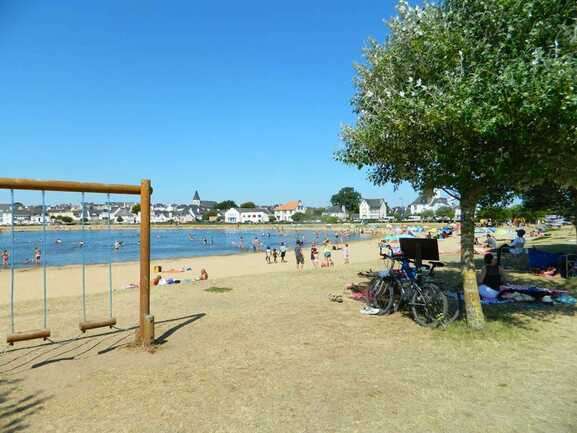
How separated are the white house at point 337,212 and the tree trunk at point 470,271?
15765 centimetres

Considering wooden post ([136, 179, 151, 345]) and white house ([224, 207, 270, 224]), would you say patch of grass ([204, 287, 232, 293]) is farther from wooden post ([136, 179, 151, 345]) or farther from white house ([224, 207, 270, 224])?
white house ([224, 207, 270, 224])

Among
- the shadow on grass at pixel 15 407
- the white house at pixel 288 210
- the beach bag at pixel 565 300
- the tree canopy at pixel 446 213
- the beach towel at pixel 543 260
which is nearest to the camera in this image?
the shadow on grass at pixel 15 407

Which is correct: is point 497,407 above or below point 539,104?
below

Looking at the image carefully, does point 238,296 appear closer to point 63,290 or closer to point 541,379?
point 541,379

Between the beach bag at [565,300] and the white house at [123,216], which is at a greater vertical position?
the white house at [123,216]

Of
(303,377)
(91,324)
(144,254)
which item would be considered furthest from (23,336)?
(303,377)

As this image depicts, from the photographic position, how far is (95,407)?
501 centimetres

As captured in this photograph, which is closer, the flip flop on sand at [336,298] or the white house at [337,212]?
the flip flop on sand at [336,298]

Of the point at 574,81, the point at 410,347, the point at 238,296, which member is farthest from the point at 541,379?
the point at 238,296

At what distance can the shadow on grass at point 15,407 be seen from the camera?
457cm

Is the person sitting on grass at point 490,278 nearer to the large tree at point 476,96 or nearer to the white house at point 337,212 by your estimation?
the large tree at point 476,96

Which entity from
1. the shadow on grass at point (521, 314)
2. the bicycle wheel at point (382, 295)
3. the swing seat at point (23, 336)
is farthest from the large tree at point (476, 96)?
the swing seat at point (23, 336)

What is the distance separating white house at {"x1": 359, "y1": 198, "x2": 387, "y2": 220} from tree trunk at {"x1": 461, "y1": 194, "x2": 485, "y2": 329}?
504ft

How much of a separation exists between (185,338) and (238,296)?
14.3 feet
